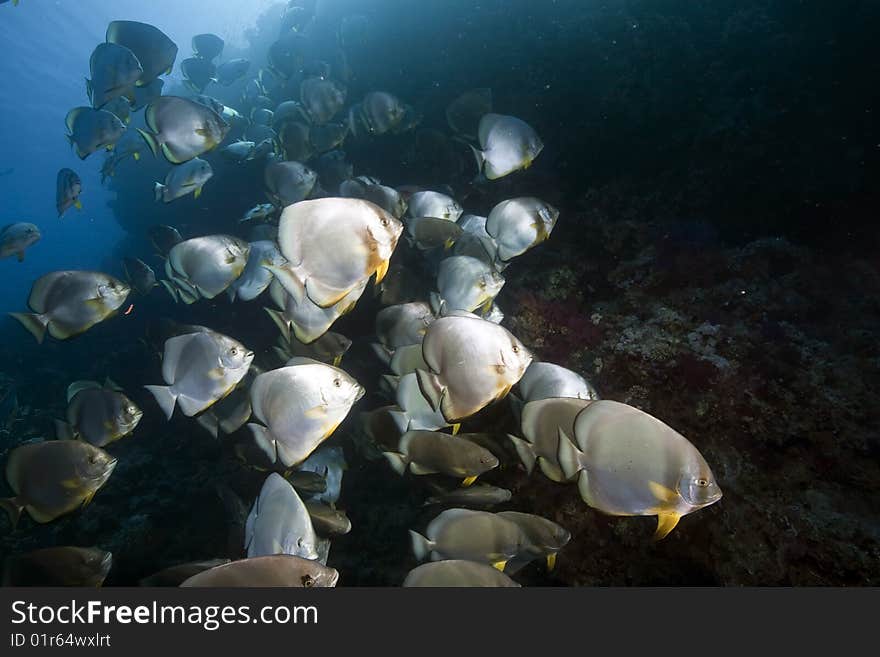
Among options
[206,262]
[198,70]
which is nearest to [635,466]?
[206,262]

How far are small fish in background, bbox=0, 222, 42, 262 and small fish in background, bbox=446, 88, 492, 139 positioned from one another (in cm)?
689

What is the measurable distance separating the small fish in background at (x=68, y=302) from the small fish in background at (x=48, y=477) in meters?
1.15

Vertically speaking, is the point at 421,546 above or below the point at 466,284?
below

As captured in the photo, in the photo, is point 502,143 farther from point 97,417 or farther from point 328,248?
point 97,417

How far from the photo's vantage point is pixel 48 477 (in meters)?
3.03

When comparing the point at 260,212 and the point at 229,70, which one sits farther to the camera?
the point at 229,70

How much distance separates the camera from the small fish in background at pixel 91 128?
564 cm

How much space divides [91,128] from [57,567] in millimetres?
5587

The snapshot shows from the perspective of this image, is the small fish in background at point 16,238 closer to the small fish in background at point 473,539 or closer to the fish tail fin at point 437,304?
the fish tail fin at point 437,304

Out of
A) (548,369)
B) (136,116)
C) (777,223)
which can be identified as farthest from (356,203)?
(136,116)

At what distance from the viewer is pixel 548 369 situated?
2832 millimetres

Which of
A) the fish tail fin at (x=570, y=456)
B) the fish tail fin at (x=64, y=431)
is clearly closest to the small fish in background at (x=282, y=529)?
the fish tail fin at (x=570, y=456)
